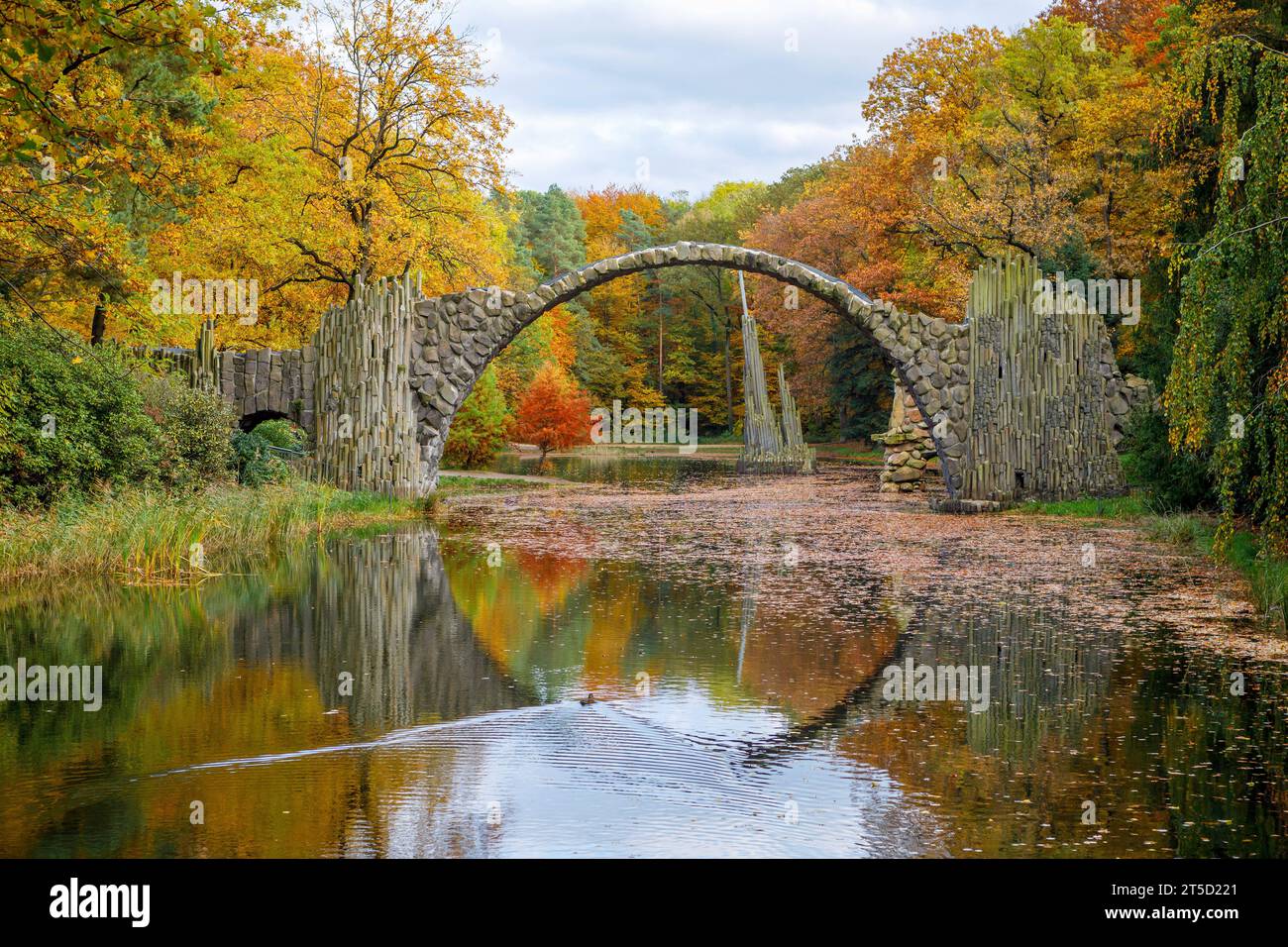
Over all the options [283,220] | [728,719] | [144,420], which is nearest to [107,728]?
[728,719]

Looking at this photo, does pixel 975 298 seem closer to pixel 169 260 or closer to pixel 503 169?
pixel 503 169

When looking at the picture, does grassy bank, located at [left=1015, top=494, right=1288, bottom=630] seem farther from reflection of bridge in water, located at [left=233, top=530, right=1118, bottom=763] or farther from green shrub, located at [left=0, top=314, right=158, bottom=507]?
green shrub, located at [left=0, top=314, right=158, bottom=507]

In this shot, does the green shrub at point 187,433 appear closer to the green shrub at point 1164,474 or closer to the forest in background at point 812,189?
the forest in background at point 812,189

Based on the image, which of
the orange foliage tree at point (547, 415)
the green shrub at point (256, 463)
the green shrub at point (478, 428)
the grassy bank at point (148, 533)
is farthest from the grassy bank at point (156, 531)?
the orange foliage tree at point (547, 415)

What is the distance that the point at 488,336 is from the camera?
1717 centimetres

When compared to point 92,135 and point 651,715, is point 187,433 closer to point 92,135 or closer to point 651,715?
point 92,135

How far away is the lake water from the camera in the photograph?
4328mm

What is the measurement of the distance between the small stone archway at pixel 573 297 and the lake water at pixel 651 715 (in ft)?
17.9

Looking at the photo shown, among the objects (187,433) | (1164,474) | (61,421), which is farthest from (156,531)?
(1164,474)

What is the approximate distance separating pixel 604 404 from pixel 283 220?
30.8m

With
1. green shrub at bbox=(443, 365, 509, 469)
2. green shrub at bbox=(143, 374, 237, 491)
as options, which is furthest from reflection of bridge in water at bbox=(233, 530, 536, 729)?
green shrub at bbox=(443, 365, 509, 469)

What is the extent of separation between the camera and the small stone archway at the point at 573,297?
53.6 ft

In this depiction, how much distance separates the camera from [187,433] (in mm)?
13547

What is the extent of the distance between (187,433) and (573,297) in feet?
19.1
